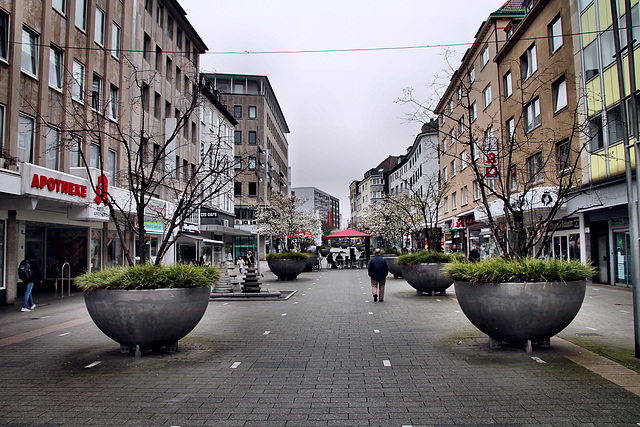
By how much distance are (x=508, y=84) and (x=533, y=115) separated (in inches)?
203

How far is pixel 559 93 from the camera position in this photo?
2158 cm

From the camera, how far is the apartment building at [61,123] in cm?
1502

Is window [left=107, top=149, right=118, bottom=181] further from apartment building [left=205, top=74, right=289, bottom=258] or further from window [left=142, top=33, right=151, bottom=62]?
apartment building [left=205, top=74, right=289, bottom=258]

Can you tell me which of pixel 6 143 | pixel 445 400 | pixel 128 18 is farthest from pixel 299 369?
pixel 128 18

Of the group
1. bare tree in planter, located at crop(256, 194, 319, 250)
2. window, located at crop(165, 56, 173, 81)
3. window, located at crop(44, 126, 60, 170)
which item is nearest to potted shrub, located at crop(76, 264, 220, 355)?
window, located at crop(44, 126, 60, 170)

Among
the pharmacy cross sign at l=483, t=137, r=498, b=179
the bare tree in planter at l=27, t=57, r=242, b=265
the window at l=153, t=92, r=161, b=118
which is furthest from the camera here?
the window at l=153, t=92, r=161, b=118

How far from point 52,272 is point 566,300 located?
805 inches

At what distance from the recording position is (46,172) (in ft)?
49.1

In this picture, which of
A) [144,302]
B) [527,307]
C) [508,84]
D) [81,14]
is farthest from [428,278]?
[508,84]

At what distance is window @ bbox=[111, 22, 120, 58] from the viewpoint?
22.4 meters

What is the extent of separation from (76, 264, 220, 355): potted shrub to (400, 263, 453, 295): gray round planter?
31.2ft

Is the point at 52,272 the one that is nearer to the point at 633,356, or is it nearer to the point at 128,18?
the point at 128,18

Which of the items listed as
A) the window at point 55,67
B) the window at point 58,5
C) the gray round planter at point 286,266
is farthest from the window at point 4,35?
the gray round planter at point 286,266

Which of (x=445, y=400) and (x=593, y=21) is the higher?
(x=593, y=21)
